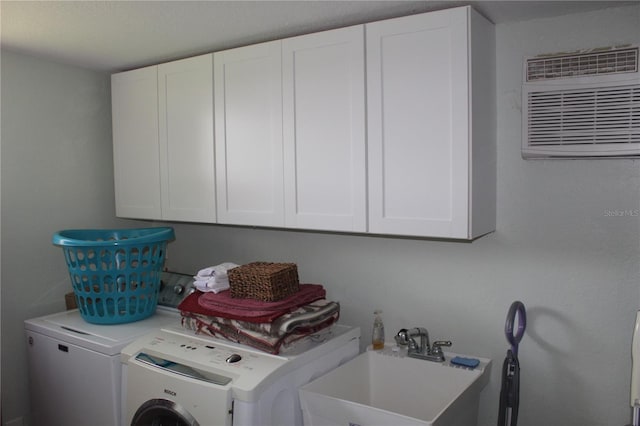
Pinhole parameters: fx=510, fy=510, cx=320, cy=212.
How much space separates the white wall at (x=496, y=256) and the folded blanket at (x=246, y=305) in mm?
364

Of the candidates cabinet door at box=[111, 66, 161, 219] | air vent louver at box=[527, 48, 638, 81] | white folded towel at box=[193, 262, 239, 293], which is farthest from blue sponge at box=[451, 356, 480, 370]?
cabinet door at box=[111, 66, 161, 219]

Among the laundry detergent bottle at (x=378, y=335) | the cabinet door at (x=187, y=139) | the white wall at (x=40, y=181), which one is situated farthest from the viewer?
the white wall at (x=40, y=181)

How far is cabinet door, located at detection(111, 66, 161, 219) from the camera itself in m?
2.67

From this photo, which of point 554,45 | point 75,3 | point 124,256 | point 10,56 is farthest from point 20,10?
point 554,45

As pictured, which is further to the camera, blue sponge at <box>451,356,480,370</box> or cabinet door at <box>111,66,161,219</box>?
cabinet door at <box>111,66,161,219</box>

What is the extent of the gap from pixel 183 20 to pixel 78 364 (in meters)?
1.57

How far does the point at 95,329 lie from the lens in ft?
7.92

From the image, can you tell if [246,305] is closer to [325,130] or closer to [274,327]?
[274,327]

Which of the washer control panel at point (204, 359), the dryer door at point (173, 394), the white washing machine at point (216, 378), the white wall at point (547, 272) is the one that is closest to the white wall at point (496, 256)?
the white wall at point (547, 272)

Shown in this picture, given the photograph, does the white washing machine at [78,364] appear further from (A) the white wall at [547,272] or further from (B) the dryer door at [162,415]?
(A) the white wall at [547,272]

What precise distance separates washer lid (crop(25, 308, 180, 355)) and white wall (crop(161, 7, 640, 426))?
3.85 ft

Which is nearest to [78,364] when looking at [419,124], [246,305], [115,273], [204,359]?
[115,273]

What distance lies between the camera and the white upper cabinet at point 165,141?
8.11ft

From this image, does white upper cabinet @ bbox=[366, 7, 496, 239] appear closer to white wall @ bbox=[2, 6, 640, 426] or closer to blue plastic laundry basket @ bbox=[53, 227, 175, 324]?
white wall @ bbox=[2, 6, 640, 426]
